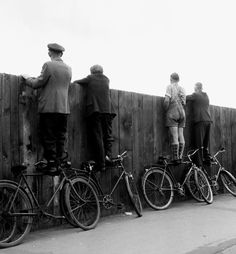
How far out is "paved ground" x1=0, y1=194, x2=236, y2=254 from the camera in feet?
15.2

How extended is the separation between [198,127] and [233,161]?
213 centimetres

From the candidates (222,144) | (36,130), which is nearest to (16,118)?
(36,130)

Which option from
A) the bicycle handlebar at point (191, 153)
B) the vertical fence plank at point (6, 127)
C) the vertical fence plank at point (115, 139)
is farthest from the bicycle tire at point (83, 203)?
the bicycle handlebar at point (191, 153)

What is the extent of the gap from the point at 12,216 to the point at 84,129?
208 centimetres

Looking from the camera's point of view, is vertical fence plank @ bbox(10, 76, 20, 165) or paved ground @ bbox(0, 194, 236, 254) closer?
paved ground @ bbox(0, 194, 236, 254)

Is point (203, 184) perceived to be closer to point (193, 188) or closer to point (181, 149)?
point (193, 188)

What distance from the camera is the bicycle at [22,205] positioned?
491cm

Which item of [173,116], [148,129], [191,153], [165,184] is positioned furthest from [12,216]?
[191,153]

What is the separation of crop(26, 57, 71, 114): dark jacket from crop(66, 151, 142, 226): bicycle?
0.98 meters

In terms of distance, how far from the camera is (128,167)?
7.44 m

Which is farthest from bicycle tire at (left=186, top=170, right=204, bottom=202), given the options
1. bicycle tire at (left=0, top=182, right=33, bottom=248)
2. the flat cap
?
bicycle tire at (left=0, top=182, right=33, bottom=248)

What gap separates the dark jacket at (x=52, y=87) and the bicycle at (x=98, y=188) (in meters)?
0.98

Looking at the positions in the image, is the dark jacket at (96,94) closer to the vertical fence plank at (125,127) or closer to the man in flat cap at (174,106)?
the vertical fence plank at (125,127)

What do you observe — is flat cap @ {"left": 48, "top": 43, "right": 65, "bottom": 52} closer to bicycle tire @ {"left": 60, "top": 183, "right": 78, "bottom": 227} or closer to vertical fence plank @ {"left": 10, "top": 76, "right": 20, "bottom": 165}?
vertical fence plank @ {"left": 10, "top": 76, "right": 20, "bottom": 165}
